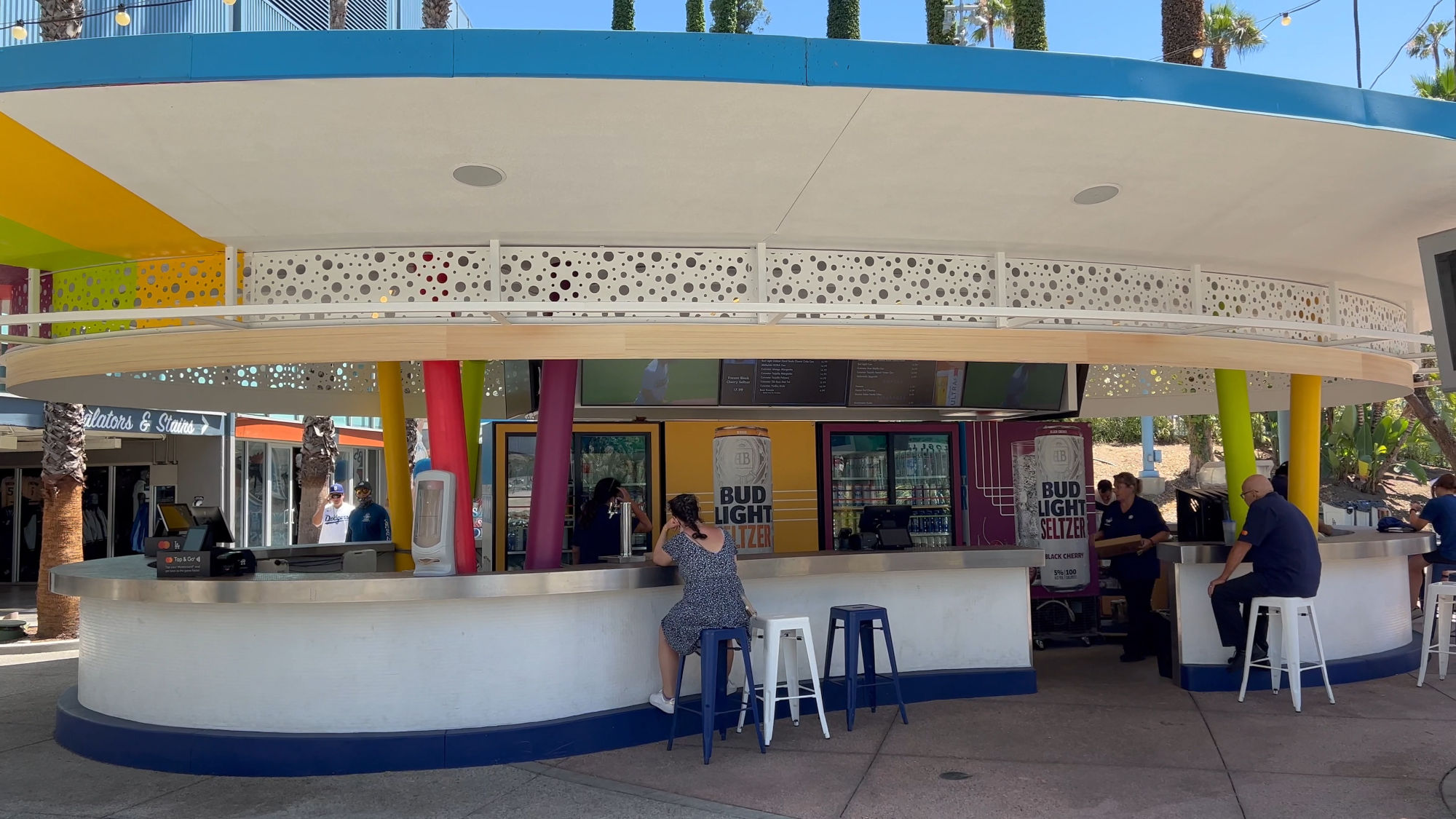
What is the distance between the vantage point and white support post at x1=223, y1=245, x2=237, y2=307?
18.1ft

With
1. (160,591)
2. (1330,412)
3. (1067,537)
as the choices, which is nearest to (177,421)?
(160,591)

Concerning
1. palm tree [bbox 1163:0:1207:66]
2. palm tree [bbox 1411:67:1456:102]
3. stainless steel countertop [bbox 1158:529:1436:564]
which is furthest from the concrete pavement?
palm tree [bbox 1411:67:1456:102]

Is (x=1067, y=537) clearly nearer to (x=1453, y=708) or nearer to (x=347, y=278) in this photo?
(x=1453, y=708)

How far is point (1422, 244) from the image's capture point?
5246 millimetres

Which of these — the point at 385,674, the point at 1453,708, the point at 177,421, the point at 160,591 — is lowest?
the point at 1453,708

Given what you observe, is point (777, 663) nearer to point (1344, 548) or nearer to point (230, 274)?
point (230, 274)

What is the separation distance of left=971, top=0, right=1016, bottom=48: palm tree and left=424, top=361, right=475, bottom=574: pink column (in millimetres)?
28094

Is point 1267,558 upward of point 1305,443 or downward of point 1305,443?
downward

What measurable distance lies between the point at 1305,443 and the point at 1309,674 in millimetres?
1689

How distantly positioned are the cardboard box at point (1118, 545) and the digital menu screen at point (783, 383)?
240 cm

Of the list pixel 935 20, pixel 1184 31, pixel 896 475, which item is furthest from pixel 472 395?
pixel 935 20

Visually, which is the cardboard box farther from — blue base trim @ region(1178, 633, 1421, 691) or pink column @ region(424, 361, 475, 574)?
pink column @ region(424, 361, 475, 574)

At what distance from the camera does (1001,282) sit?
19.3ft

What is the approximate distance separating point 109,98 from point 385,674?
298 cm
